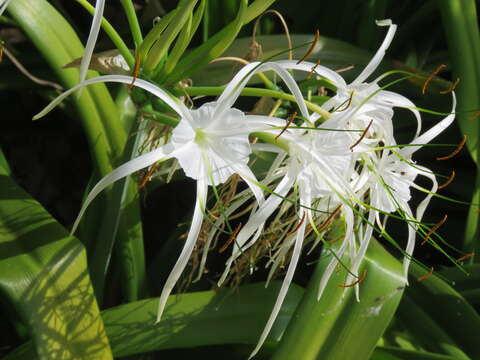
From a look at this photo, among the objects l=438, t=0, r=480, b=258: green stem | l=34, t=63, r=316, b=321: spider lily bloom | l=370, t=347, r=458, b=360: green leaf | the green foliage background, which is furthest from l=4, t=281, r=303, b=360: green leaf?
l=438, t=0, r=480, b=258: green stem

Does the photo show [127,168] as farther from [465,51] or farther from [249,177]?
[465,51]

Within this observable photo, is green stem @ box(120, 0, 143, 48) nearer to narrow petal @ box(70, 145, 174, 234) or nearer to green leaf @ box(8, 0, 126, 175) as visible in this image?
narrow petal @ box(70, 145, 174, 234)

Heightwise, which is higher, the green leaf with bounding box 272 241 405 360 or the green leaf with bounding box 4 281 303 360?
the green leaf with bounding box 272 241 405 360

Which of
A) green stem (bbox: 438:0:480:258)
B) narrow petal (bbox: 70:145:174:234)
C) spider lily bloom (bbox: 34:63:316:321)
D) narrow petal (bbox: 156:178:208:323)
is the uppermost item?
green stem (bbox: 438:0:480:258)

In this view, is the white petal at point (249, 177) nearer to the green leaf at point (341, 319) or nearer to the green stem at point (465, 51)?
the green leaf at point (341, 319)

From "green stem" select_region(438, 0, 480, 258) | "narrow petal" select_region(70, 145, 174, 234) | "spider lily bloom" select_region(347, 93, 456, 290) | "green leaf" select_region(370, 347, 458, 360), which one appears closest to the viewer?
"narrow petal" select_region(70, 145, 174, 234)

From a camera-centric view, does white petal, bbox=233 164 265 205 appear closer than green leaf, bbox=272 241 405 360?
Yes
